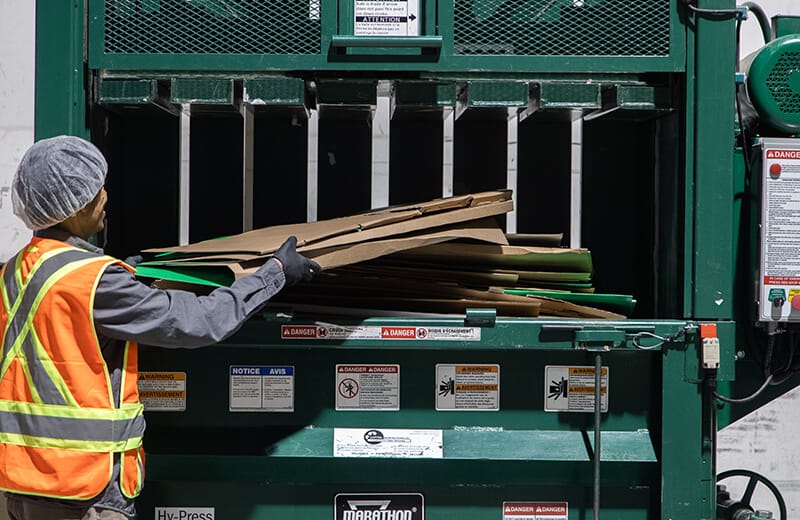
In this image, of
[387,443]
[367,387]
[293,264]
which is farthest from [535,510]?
[293,264]

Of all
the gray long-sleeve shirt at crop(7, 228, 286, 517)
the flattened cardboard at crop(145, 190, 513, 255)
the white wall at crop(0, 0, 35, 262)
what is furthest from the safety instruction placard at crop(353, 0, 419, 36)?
the white wall at crop(0, 0, 35, 262)

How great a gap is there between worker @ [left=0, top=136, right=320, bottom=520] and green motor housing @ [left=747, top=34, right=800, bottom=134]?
152 centimetres

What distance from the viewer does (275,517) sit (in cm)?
248

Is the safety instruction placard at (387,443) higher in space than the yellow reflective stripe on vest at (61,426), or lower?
lower

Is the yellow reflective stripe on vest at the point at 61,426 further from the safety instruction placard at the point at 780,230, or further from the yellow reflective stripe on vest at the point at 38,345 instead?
the safety instruction placard at the point at 780,230

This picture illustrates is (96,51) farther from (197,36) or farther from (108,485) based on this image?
(108,485)

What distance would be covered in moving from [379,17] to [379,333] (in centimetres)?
86

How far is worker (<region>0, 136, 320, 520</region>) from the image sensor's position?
2064 millimetres

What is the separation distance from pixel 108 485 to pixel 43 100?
105 centimetres

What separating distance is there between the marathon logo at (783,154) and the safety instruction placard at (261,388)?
1.44 metres

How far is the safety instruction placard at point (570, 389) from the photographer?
2.48 metres

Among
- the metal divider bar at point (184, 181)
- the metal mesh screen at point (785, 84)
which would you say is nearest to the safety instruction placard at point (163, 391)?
the metal divider bar at point (184, 181)

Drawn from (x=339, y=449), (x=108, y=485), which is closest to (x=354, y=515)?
(x=339, y=449)

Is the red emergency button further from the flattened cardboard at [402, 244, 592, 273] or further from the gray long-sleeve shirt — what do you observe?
the gray long-sleeve shirt
